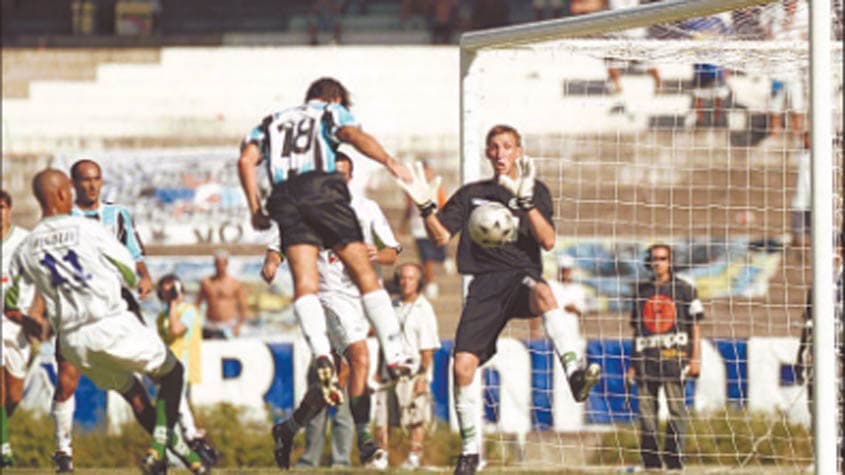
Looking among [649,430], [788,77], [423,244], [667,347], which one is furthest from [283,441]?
[423,244]

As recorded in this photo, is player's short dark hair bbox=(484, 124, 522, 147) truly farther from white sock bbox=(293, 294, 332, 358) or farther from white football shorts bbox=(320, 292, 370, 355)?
white sock bbox=(293, 294, 332, 358)

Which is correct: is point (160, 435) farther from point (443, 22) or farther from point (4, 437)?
point (443, 22)

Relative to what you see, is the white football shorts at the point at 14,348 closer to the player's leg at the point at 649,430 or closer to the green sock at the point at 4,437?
the green sock at the point at 4,437

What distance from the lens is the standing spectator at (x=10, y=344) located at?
498 inches

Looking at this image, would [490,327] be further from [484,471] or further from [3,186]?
[3,186]

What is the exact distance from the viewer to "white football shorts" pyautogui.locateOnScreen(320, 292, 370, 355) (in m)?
9.90

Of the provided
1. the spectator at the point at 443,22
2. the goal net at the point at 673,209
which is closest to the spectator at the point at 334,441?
the goal net at the point at 673,209

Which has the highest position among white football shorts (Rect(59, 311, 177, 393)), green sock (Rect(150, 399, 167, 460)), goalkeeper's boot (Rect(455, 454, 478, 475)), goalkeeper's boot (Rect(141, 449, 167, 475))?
white football shorts (Rect(59, 311, 177, 393))

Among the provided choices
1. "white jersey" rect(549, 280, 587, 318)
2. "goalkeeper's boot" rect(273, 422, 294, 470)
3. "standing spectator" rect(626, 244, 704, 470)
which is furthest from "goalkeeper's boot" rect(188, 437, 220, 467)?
"white jersey" rect(549, 280, 587, 318)

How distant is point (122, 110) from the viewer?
20875mm

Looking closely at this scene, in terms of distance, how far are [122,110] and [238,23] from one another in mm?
3119

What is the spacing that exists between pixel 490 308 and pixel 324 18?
12895mm

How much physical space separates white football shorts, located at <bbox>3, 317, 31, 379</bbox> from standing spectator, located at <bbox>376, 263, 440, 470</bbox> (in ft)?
9.48

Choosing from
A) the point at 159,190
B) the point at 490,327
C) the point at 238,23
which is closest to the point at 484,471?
the point at 490,327
